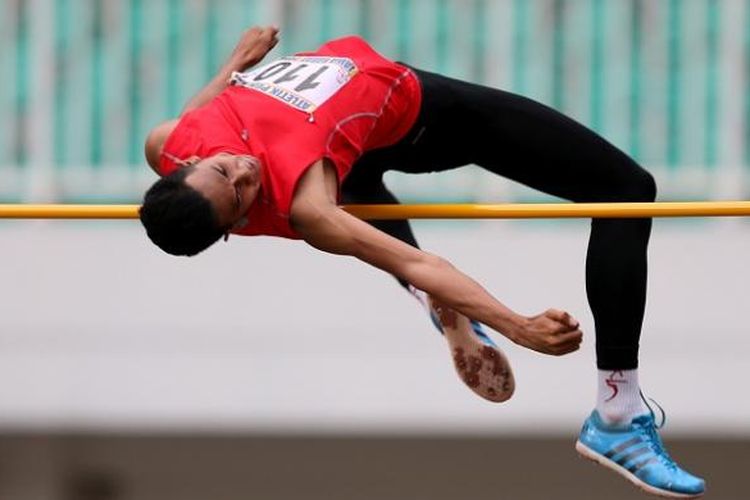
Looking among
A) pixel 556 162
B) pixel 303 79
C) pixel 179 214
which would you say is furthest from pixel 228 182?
pixel 556 162

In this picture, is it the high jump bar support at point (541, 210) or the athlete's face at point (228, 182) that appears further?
the high jump bar support at point (541, 210)

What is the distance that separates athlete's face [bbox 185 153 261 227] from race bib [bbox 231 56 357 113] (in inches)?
8.4

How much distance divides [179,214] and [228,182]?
121 millimetres

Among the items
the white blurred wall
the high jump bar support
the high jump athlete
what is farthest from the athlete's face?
the white blurred wall

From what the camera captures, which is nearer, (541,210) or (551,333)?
(551,333)

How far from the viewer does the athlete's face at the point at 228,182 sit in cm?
521

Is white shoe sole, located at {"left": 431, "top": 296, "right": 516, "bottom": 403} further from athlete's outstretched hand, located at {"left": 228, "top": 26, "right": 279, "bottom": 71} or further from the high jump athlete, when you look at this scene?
athlete's outstretched hand, located at {"left": 228, "top": 26, "right": 279, "bottom": 71}

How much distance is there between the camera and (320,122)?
17.8ft

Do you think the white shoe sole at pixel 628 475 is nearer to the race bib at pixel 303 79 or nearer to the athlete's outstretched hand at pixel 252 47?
the race bib at pixel 303 79

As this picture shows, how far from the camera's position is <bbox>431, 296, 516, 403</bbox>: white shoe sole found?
591 centimetres

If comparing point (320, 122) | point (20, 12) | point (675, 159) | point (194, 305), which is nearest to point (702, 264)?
point (675, 159)

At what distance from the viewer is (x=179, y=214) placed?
17.0 ft

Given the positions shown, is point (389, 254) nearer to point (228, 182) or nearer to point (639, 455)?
point (228, 182)

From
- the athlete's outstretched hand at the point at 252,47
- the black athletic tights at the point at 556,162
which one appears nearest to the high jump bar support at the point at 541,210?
the black athletic tights at the point at 556,162
